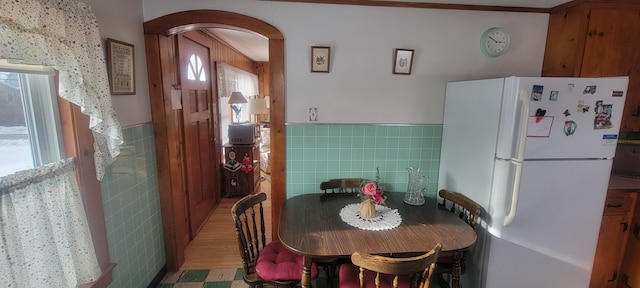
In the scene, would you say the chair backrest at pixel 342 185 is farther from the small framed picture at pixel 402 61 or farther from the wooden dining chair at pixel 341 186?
the small framed picture at pixel 402 61

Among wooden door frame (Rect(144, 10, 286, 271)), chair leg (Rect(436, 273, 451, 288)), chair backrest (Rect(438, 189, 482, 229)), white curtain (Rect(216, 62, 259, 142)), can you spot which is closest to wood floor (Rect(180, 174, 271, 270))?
wooden door frame (Rect(144, 10, 286, 271))

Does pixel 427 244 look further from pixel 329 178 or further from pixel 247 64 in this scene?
pixel 247 64

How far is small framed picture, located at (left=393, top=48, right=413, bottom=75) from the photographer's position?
7.06 ft

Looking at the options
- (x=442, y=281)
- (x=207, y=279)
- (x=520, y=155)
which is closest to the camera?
(x=520, y=155)

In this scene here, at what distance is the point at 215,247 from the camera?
272 centimetres

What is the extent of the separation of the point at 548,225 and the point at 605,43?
4.54 ft

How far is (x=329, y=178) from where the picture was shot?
232 centimetres

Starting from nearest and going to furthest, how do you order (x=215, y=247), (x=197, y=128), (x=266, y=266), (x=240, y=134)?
(x=266, y=266) < (x=215, y=247) < (x=197, y=128) < (x=240, y=134)

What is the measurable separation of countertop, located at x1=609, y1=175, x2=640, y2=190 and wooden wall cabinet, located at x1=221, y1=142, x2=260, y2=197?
3542 millimetres

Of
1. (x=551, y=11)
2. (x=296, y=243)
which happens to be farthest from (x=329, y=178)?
(x=551, y=11)

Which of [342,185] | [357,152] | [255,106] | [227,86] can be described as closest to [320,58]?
[357,152]

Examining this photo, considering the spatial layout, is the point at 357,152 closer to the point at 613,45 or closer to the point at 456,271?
the point at 456,271

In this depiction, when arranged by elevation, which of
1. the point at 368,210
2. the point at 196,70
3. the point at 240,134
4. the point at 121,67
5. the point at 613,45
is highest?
the point at 613,45

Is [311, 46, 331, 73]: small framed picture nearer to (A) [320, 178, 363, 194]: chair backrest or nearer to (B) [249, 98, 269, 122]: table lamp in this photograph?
(A) [320, 178, 363, 194]: chair backrest
